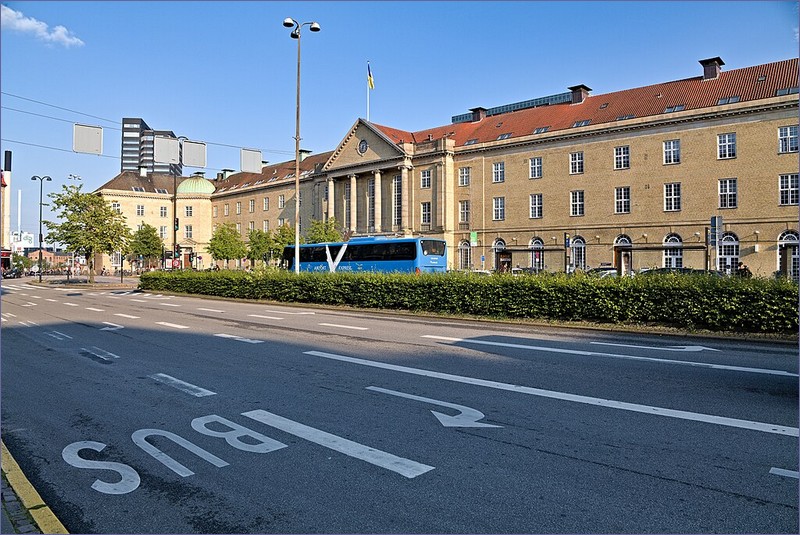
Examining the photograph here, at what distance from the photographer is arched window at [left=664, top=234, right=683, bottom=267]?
1822 inches

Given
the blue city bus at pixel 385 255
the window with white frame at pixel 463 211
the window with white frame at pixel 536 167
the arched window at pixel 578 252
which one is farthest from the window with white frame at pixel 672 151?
the blue city bus at pixel 385 255

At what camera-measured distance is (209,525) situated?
4.14 meters

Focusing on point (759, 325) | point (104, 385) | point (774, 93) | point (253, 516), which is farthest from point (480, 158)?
point (253, 516)

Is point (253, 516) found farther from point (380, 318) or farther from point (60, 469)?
point (380, 318)

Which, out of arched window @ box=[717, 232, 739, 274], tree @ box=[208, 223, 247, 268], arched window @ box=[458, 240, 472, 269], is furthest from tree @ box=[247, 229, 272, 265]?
arched window @ box=[717, 232, 739, 274]

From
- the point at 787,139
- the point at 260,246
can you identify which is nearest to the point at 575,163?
the point at 787,139

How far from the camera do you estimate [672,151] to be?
156 ft

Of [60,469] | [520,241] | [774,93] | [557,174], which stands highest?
[774,93]

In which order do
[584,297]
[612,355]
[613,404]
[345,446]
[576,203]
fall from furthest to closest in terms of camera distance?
[576,203] → [584,297] → [612,355] → [613,404] → [345,446]

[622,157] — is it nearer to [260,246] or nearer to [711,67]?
[711,67]

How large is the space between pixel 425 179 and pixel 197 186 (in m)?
56.0

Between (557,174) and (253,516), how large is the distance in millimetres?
53499

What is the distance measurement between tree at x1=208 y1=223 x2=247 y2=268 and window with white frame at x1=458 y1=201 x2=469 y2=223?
27.1 metres

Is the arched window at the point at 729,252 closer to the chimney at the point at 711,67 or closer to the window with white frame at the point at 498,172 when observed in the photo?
the chimney at the point at 711,67
